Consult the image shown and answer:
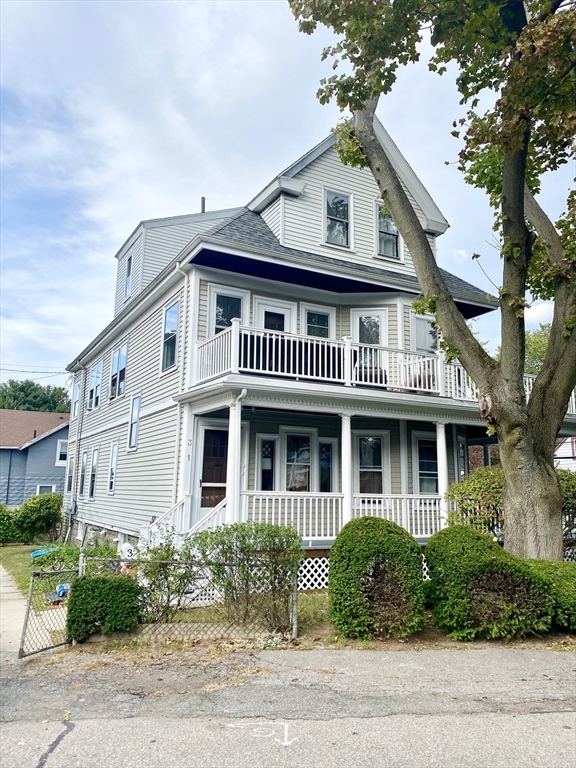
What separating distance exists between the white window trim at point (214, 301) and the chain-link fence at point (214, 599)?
6.06 meters

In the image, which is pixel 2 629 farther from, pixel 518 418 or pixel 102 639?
pixel 518 418

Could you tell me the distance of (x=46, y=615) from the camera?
8.34 metres

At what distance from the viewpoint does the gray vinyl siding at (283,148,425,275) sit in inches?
569

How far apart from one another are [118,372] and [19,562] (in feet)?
20.7

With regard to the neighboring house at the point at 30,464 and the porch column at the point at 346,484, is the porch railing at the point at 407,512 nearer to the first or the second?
the porch column at the point at 346,484

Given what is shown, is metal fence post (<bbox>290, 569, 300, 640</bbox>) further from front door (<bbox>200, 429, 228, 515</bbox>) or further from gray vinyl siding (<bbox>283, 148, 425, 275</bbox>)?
gray vinyl siding (<bbox>283, 148, 425, 275</bbox>)

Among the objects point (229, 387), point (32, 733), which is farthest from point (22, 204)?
point (32, 733)

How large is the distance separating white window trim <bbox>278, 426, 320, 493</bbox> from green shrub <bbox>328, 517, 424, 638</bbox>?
6.02 m

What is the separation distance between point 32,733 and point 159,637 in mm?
2639

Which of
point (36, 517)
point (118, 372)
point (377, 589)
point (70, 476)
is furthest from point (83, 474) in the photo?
point (377, 589)

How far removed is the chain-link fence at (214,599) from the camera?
7.02 metres

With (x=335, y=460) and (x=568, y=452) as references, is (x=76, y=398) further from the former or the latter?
(x=568, y=452)

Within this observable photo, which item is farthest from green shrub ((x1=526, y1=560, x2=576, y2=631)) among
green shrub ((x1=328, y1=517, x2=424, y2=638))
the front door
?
the front door

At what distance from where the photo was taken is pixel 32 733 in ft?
14.1
